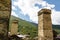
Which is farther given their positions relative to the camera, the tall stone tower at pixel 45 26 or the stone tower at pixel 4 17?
the tall stone tower at pixel 45 26

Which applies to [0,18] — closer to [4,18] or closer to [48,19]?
[4,18]

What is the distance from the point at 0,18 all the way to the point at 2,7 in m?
0.29

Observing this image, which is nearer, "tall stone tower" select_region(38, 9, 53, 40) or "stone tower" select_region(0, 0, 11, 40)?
"stone tower" select_region(0, 0, 11, 40)

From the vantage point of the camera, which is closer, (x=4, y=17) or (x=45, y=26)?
(x=4, y=17)

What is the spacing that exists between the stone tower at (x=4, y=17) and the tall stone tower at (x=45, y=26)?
2524 mm

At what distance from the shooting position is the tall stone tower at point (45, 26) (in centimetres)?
559

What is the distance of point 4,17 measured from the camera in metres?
3.37

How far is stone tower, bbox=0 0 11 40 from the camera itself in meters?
3.22

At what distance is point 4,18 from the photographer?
336 cm

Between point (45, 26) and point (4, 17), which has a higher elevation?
point (4, 17)

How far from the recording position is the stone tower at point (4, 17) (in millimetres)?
3223

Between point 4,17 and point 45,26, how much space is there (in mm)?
2649

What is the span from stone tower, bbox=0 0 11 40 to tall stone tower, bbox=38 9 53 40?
2524mm

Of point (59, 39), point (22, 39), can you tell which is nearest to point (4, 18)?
point (59, 39)
